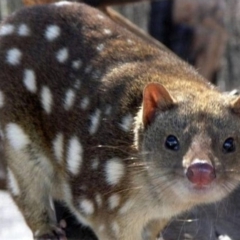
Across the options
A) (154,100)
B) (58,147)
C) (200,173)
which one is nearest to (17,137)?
(58,147)

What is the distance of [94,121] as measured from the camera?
5.02m

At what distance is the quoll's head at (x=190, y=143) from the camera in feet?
14.6

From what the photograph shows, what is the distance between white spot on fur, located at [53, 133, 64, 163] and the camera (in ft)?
17.0

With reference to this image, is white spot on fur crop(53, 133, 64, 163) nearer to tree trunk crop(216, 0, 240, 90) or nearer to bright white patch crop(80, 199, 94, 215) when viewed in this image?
bright white patch crop(80, 199, 94, 215)

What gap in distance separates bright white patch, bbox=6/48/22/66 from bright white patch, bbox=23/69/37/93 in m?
0.09

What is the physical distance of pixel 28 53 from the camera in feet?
17.6

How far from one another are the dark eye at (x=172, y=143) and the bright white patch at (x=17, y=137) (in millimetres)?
954

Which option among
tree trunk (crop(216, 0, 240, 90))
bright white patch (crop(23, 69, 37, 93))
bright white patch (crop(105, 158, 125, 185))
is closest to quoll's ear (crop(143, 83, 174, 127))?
bright white patch (crop(105, 158, 125, 185))

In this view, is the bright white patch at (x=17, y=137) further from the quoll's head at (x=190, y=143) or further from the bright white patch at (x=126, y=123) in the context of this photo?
the quoll's head at (x=190, y=143)

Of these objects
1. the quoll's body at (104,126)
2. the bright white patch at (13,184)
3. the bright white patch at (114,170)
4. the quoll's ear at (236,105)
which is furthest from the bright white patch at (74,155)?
the quoll's ear at (236,105)

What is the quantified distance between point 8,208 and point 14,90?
117 cm

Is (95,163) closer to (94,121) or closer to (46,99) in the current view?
(94,121)

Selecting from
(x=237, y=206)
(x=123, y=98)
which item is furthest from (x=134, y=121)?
(x=237, y=206)

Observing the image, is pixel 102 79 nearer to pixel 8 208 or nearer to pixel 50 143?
pixel 50 143
